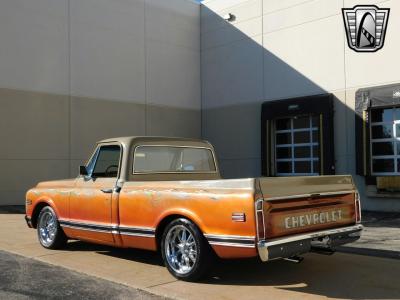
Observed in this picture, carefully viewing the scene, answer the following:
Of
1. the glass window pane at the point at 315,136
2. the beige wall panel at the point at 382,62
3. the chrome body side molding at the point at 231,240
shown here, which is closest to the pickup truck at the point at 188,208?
the chrome body side molding at the point at 231,240

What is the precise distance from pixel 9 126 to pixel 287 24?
9728 millimetres

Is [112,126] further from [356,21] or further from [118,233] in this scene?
[118,233]

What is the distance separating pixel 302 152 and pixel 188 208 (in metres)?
12.2

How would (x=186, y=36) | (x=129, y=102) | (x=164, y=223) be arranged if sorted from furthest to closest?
(x=186, y=36), (x=129, y=102), (x=164, y=223)

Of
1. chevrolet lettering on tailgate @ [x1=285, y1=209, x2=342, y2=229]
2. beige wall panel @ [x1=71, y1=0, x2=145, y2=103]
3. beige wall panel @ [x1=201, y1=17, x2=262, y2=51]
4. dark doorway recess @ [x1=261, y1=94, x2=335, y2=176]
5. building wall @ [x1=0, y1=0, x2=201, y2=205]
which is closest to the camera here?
chevrolet lettering on tailgate @ [x1=285, y1=209, x2=342, y2=229]

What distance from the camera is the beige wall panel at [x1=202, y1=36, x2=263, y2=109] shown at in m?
18.7

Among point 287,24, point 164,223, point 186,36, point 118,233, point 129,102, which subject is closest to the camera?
point 164,223

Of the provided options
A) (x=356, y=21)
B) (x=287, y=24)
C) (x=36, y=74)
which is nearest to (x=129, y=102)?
(x=36, y=74)

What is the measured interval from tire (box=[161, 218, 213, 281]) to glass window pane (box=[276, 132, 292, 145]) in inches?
480

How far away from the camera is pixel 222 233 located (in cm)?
547

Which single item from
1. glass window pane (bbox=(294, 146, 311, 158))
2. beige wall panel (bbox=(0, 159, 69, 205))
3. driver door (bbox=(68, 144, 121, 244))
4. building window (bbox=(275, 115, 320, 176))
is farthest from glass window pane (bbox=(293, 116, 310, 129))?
driver door (bbox=(68, 144, 121, 244))

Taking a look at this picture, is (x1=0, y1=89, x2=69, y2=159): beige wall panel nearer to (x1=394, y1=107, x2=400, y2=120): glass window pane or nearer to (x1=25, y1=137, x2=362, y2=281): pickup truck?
(x1=25, y1=137, x2=362, y2=281): pickup truck

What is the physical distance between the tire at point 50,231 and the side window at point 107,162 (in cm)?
122

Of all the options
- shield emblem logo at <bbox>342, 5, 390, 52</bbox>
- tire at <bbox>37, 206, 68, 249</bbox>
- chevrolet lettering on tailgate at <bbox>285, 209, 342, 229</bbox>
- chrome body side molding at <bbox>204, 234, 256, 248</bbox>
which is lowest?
tire at <bbox>37, 206, 68, 249</bbox>
